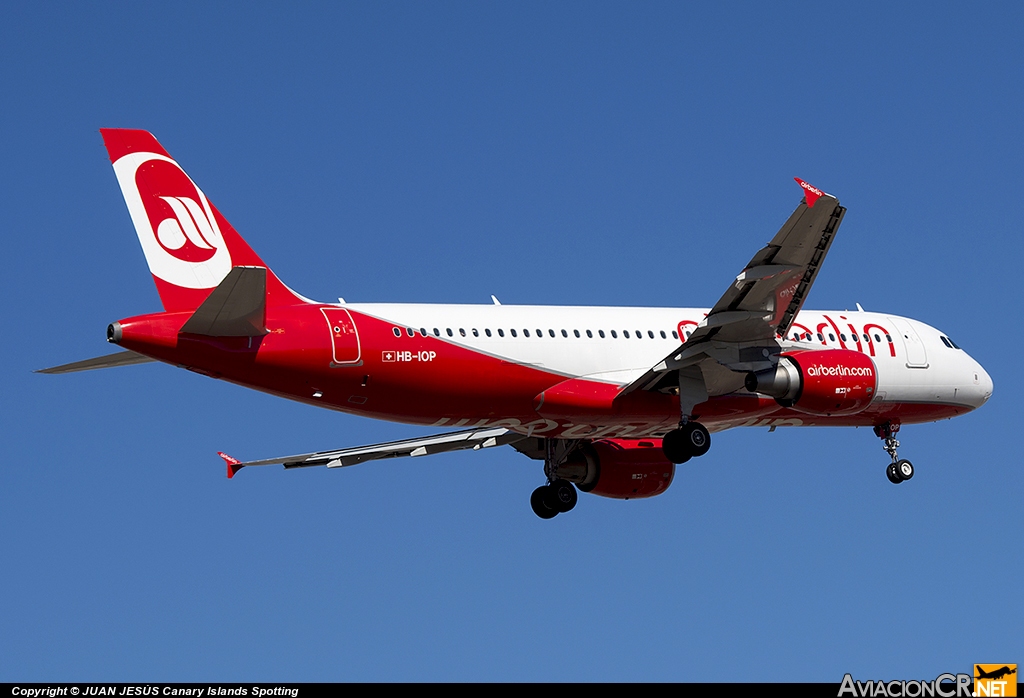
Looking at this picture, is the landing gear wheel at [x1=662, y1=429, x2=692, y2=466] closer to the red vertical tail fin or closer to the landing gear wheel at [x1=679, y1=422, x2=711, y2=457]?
the landing gear wheel at [x1=679, y1=422, x2=711, y2=457]

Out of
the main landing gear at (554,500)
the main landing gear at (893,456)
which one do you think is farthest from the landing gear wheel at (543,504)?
the main landing gear at (893,456)

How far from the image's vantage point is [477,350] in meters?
30.2

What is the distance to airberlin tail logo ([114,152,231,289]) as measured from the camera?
27312 mm

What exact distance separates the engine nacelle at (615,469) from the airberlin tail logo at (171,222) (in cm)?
1199

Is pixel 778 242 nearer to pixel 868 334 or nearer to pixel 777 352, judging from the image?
pixel 777 352

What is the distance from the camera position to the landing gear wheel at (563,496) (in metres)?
35.8

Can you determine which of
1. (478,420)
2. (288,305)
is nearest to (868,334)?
(478,420)

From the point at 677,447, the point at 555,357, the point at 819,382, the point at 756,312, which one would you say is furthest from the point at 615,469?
the point at 756,312

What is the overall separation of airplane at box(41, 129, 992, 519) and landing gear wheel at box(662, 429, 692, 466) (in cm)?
3

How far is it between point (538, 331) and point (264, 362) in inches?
261

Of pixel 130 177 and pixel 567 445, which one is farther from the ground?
pixel 130 177

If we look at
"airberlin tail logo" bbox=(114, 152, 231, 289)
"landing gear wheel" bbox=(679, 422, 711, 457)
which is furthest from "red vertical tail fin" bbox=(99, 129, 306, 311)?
"landing gear wheel" bbox=(679, 422, 711, 457)

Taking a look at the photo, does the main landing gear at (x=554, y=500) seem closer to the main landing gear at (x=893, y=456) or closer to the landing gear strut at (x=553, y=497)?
the landing gear strut at (x=553, y=497)

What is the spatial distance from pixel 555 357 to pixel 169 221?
883cm
